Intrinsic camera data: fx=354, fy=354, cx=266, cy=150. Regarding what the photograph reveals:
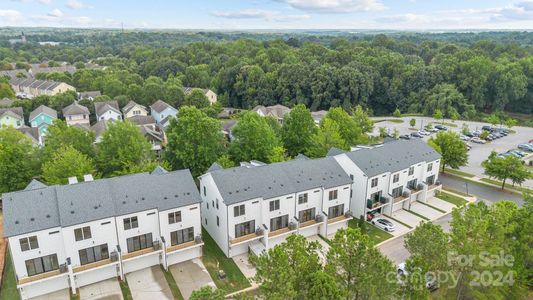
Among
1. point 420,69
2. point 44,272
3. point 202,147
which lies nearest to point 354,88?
point 420,69

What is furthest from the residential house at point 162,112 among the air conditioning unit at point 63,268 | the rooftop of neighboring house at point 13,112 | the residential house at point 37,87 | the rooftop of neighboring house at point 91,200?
the air conditioning unit at point 63,268

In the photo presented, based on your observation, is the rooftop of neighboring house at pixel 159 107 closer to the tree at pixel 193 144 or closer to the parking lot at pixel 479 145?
the tree at pixel 193 144

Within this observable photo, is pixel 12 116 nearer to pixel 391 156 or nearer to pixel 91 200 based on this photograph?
pixel 91 200

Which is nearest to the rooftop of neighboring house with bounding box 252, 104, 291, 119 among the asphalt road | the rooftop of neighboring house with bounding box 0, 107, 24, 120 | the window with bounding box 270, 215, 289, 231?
the asphalt road

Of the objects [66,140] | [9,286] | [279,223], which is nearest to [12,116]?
[66,140]

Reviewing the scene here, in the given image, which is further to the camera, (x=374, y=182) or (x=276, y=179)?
(x=374, y=182)

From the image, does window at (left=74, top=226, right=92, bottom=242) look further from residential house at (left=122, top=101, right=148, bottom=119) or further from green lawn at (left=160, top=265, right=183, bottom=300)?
residential house at (left=122, top=101, right=148, bottom=119)
